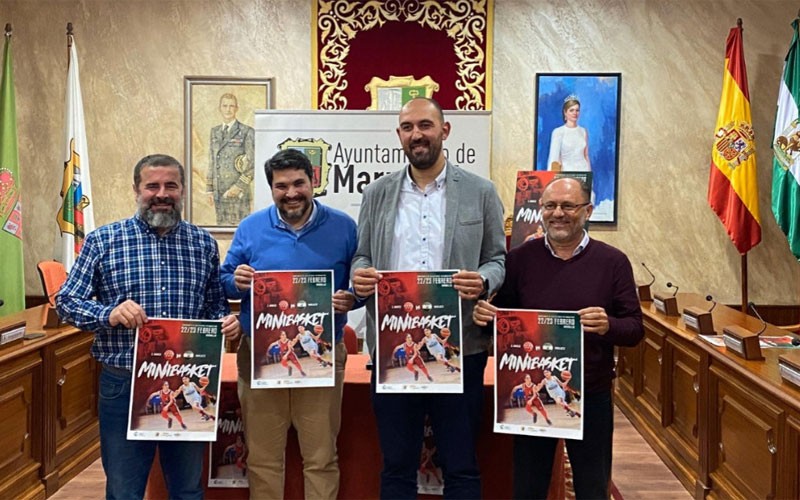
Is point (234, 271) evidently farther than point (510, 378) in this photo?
Yes

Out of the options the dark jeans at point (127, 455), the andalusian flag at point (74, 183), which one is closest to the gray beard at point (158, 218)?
the dark jeans at point (127, 455)

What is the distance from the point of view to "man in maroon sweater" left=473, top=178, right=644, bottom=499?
2.11 meters

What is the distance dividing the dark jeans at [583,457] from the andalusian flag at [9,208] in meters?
3.82

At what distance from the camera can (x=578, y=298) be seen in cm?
211

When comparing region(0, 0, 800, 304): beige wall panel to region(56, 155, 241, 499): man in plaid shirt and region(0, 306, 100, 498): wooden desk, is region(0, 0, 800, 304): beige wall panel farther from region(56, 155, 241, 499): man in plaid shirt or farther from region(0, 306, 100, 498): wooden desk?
region(56, 155, 241, 499): man in plaid shirt

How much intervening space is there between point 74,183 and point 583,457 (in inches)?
160

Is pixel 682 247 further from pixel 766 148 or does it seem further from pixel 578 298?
pixel 578 298

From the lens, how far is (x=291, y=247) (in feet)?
7.43

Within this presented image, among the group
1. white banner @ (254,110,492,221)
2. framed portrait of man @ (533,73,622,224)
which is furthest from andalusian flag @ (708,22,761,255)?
white banner @ (254,110,492,221)

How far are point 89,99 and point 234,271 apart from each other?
3.82m

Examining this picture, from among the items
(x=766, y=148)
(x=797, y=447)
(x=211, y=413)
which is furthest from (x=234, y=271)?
(x=766, y=148)

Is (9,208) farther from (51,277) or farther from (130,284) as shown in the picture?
(130,284)

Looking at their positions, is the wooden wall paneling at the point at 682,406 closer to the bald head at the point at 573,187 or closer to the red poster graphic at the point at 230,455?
the bald head at the point at 573,187

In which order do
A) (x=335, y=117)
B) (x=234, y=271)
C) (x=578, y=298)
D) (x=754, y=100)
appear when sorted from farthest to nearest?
1. (x=754, y=100)
2. (x=335, y=117)
3. (x=234, y=271)
4. (x=578, y=298)
